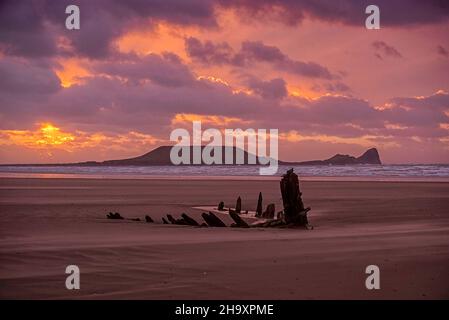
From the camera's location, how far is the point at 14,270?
1016 centimetres

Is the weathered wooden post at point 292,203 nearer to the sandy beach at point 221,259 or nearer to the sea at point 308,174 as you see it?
the sandy beach at point 221,259

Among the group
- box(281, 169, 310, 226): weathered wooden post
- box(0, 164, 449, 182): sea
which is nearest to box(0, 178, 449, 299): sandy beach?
box(281, 169, 310, 226): weathered wooden post

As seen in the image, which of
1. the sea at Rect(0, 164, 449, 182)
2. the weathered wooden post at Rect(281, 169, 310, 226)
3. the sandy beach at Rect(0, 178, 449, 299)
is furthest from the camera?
the sea at Rect(0, 164, 449, 182)

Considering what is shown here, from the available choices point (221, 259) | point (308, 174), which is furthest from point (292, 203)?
point (308, 174)

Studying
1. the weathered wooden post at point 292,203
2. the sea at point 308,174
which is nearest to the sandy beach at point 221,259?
the weathered wooden post at point 292,203

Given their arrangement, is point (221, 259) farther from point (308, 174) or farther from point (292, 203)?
point (308, 174)

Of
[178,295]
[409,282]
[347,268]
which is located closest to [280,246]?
[347,268]

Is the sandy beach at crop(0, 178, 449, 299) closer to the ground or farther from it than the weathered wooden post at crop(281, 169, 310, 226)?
closer to the ground

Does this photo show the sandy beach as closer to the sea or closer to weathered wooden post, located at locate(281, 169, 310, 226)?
weathered wooden post, located at locate(281, 169, 310, 226)

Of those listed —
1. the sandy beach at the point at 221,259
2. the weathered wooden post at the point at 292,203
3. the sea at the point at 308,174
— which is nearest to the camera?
the sandy beach at the point at 221,259

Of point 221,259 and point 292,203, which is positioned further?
point 292,203

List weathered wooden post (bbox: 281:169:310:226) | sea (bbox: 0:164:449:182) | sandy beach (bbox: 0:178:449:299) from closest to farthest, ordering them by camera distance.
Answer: sandy beach (bbox: 0:178:449:299) < weathered wooden post (bbox: 281:169:310:226) < sea (bbox: 0:164:449:182)

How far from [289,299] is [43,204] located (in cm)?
2156

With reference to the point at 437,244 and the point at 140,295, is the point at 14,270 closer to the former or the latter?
the point at 140,295
